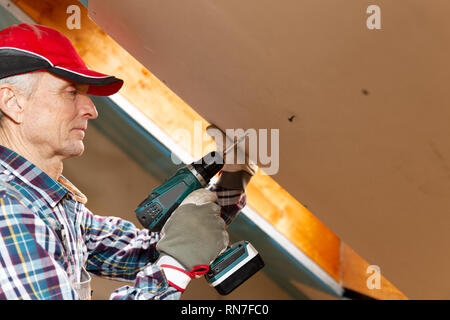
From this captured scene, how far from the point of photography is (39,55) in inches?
42.4

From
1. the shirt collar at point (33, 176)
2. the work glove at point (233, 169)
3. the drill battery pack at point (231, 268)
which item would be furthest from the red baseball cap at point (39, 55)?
the drill battery pack at point (231, 268)

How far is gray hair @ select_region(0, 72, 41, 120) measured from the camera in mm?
1081

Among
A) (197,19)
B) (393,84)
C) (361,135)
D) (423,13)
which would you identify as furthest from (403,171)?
(197,19)

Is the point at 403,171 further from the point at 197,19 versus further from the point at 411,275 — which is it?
the point at 197,19

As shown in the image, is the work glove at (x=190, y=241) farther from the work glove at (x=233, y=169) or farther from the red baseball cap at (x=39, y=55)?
the red baseball cap at (x=39, y=55)

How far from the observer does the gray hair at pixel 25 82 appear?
1081 mm

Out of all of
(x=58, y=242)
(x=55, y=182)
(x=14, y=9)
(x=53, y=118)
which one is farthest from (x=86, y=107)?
(x=14, y=9)

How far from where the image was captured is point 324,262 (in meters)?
1.97

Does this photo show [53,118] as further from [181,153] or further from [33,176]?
[181,153]

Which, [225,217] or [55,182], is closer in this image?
[55,182]

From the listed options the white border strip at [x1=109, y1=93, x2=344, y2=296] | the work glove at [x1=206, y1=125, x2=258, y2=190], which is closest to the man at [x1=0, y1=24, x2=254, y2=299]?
the work glove at [x1=206, y1=125, x2=258, y2=190]

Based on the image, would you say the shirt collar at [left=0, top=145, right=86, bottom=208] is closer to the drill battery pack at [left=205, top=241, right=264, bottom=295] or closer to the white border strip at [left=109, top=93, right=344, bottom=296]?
the drill battery pack at [left=205, top=241, right=264, bottom=295]

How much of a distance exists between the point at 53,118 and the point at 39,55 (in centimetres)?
15

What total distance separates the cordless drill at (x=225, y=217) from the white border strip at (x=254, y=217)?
35 centimetres
